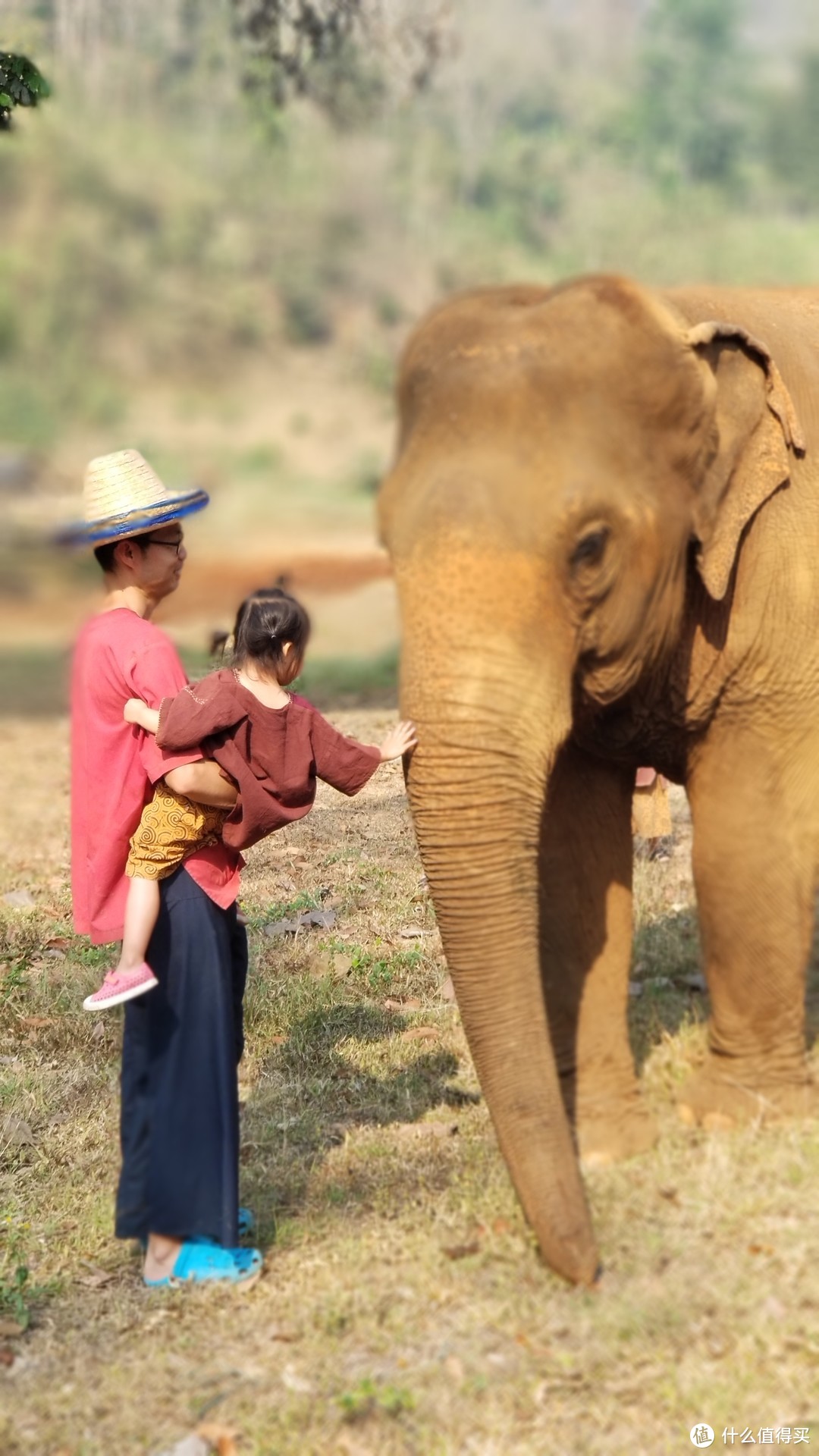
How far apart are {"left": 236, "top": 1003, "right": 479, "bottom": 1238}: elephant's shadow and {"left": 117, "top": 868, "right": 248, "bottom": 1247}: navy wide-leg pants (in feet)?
1.47

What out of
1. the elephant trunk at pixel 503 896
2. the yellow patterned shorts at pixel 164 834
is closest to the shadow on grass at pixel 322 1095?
the elephant trunk at pixel 503 896

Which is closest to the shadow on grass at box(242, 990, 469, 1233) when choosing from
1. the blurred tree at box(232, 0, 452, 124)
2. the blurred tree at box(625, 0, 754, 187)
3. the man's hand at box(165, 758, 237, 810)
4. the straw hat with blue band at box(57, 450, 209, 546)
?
the man's hand at box(165, 758, 237, 810)

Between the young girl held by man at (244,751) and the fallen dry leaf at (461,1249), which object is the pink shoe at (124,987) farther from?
the fallen dry leaf at (461,1249)

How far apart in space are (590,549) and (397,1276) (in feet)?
6.53

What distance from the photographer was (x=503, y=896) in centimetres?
429

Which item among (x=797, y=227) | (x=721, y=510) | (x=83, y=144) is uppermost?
(x=721, y=510)

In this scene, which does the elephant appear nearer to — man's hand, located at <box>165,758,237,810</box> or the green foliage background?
man's hand, located at <box>165,758,237,810</box>

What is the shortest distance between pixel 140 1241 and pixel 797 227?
2442 inches

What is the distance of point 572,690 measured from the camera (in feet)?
14.9

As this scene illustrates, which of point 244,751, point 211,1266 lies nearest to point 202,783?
point 244,751

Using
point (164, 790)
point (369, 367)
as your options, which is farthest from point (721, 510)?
point (369, 367)

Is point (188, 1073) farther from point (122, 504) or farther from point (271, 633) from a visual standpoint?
point (122, 504)

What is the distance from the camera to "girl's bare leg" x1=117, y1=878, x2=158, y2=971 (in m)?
4.72

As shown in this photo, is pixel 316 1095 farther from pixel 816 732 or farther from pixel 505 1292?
pixel 816 732
